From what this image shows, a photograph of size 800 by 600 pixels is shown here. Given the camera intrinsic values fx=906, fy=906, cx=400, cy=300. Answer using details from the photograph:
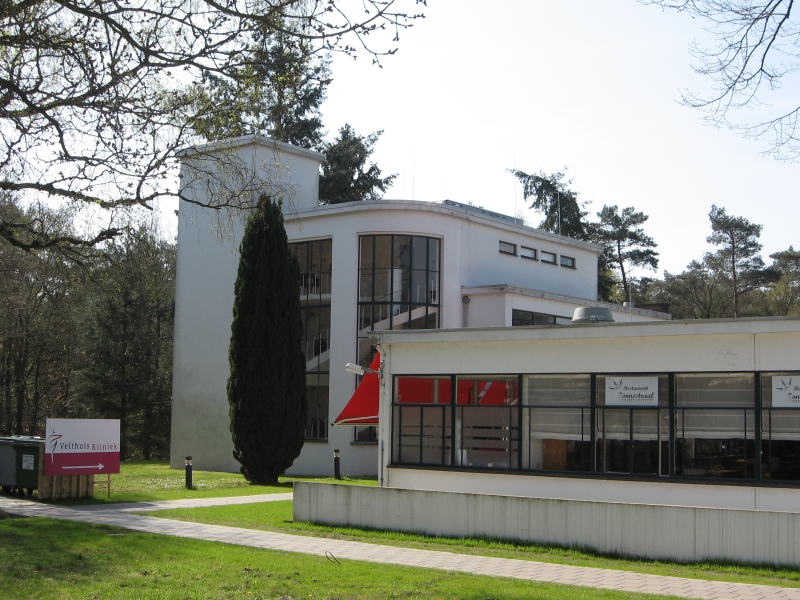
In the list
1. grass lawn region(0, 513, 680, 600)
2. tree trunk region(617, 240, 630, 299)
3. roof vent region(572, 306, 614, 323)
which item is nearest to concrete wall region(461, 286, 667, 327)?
roof vent region(572, 306, 614, 323)

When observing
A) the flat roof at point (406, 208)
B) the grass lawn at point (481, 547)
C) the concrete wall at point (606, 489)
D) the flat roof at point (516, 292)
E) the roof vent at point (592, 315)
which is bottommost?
the grass lawn at point (481, 547)

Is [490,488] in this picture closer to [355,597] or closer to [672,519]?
[672,519]

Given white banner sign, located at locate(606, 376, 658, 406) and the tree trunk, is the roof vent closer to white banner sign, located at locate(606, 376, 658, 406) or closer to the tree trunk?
white banner sign, located at locate(606, 376, 658, 406)

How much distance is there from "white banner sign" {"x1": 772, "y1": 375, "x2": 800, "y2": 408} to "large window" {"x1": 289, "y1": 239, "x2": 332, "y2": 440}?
19.3 metres

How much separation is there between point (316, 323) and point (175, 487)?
32.3 feet

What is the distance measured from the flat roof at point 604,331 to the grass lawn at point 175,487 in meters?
7.52

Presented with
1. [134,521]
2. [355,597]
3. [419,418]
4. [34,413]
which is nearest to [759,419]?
[419,418]

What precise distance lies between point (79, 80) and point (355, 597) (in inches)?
328

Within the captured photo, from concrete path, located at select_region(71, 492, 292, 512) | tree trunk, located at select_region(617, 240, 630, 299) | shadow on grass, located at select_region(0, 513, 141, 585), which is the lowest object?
concrete path, located at select_region(71, 492, 292, 512)

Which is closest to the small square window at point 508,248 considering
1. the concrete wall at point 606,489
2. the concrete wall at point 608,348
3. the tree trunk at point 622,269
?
the concrete wall at point 608,348

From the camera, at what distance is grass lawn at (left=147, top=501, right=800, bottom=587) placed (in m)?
13.3

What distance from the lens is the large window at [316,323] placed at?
33719mm

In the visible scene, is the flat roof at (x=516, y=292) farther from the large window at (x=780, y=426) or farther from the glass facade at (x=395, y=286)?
the large window at (x=780, y=426)

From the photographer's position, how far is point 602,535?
15.1 m
